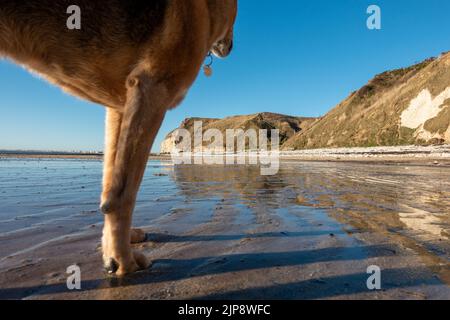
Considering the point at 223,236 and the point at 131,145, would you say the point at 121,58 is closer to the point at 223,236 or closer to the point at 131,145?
the point at 131,145

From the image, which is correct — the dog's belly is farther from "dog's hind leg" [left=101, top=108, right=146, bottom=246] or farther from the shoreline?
the shoreline

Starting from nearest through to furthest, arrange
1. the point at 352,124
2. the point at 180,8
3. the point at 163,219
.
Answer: the point at 180,8 → the point at 163,219 → the point at 352,124

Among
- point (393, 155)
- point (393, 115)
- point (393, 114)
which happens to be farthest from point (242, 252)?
point (393, 114)

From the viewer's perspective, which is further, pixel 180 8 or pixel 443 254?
pixel 443 254

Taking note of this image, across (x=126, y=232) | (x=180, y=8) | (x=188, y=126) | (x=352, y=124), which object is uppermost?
(x=188, y=126)

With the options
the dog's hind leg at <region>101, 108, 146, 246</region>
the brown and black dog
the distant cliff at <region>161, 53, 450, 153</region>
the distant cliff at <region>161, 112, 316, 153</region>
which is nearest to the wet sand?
the brown and black dog

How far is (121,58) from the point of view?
7.08ft

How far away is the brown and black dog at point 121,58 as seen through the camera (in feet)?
6.44

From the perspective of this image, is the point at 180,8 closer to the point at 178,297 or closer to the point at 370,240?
the point at 178,297

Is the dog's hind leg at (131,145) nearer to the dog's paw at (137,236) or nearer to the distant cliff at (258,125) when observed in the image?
the dog's paw at (137,236)

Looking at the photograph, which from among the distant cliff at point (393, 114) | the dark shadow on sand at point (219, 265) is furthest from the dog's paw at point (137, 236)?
the distant cliff at point (393, 114)

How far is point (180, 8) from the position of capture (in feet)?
7.43
